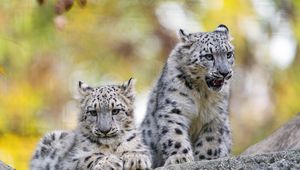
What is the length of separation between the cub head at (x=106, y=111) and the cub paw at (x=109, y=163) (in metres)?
0.30

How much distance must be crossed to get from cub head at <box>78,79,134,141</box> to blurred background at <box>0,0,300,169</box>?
261 inches

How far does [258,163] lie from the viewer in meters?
9.93

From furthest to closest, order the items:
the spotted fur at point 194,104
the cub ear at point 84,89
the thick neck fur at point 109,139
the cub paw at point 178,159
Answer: the spotted fur at point 194,104, the cub paw at point 178,159, the cub ear at point 84,89, the thick neck fur at point 109,139

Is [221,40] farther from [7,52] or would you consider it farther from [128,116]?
[7,52]

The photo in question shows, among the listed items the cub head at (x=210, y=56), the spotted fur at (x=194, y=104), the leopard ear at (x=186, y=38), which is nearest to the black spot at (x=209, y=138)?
the spotted fur at (x=194, y=104)

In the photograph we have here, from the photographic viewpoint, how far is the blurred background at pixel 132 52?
1844 centimetres

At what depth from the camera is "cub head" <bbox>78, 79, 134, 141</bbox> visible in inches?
421

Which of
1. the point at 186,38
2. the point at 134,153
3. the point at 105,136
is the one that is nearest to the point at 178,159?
the point at 134,153

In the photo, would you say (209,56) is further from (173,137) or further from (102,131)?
(102,131)

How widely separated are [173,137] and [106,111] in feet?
3.23

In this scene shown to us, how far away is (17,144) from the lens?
16.6 m

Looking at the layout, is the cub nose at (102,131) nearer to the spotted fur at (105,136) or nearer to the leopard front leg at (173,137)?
the spotted fur at (105,136)

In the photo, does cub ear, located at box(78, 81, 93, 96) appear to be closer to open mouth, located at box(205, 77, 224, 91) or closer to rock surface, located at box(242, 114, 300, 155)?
open mouth, located at box(205, 77, 224, 91)

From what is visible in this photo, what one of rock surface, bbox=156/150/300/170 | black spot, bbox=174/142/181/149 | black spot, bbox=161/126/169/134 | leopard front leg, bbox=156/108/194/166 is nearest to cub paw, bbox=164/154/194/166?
leopard front leg, bbox=156/108/194/166
